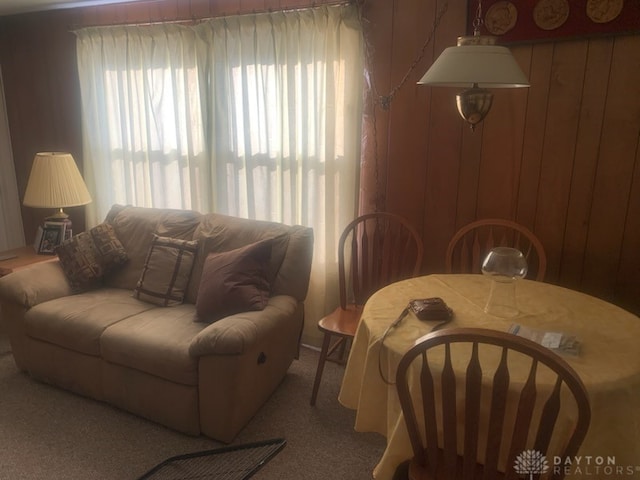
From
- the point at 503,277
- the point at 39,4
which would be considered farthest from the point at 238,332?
the point at 39,4

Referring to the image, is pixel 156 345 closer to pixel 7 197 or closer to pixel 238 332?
pixel 238 332

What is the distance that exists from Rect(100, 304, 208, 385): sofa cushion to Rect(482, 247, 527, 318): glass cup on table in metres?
1.31

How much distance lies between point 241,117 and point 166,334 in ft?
5.00

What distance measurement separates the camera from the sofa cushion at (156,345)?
2.15 m

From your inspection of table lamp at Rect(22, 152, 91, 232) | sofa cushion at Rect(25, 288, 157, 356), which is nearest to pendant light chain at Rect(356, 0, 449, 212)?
sofa cushion at Rect(25, 288, 157, 356)

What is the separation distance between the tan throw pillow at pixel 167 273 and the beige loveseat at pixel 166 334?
44mm

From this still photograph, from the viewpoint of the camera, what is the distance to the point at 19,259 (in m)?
3.17

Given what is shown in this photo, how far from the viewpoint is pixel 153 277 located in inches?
107

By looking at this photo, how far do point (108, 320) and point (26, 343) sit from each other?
62cm

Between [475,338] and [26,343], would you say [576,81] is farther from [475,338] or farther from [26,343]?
[26,343]

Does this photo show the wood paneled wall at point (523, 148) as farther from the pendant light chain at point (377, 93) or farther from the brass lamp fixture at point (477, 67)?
the brass lamp fixture at point (477, 67)

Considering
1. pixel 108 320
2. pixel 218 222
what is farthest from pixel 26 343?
pixel 218 222

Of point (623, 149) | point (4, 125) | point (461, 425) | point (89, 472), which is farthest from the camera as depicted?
point (4, 125)

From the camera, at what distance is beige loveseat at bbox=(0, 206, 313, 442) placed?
2.14m
